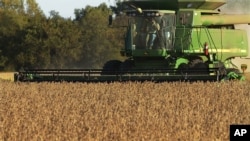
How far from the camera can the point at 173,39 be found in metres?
16.4

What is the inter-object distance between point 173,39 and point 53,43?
77.6 ft

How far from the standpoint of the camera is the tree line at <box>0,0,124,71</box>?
39188mm

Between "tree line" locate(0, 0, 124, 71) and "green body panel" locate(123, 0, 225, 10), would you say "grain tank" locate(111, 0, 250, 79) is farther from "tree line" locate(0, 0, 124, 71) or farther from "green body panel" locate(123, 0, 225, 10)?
"tree line" locate(0, 0, 124, 71)

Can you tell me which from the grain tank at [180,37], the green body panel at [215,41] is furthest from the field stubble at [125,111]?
the green body panel at [215,41]

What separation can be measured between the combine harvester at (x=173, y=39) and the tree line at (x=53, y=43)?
72.4ft

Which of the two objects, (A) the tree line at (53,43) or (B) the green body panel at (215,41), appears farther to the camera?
(A) the tree line at (53,43)

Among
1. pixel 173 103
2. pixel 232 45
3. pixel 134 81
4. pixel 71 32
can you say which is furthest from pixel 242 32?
pixel 71 32

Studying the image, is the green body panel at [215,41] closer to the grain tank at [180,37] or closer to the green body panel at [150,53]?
the grain tank at [180,37]

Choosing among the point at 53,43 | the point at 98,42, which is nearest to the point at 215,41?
the point at 53,43

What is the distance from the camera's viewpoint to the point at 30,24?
41812 mm

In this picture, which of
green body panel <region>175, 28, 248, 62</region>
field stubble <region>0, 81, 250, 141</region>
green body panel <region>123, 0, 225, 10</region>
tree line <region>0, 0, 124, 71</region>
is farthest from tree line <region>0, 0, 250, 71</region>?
field stubble <region>0, 81, 250, 141</region>

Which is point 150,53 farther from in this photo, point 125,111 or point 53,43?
point 53,43

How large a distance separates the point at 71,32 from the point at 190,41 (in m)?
24.7

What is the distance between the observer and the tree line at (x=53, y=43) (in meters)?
39.2
